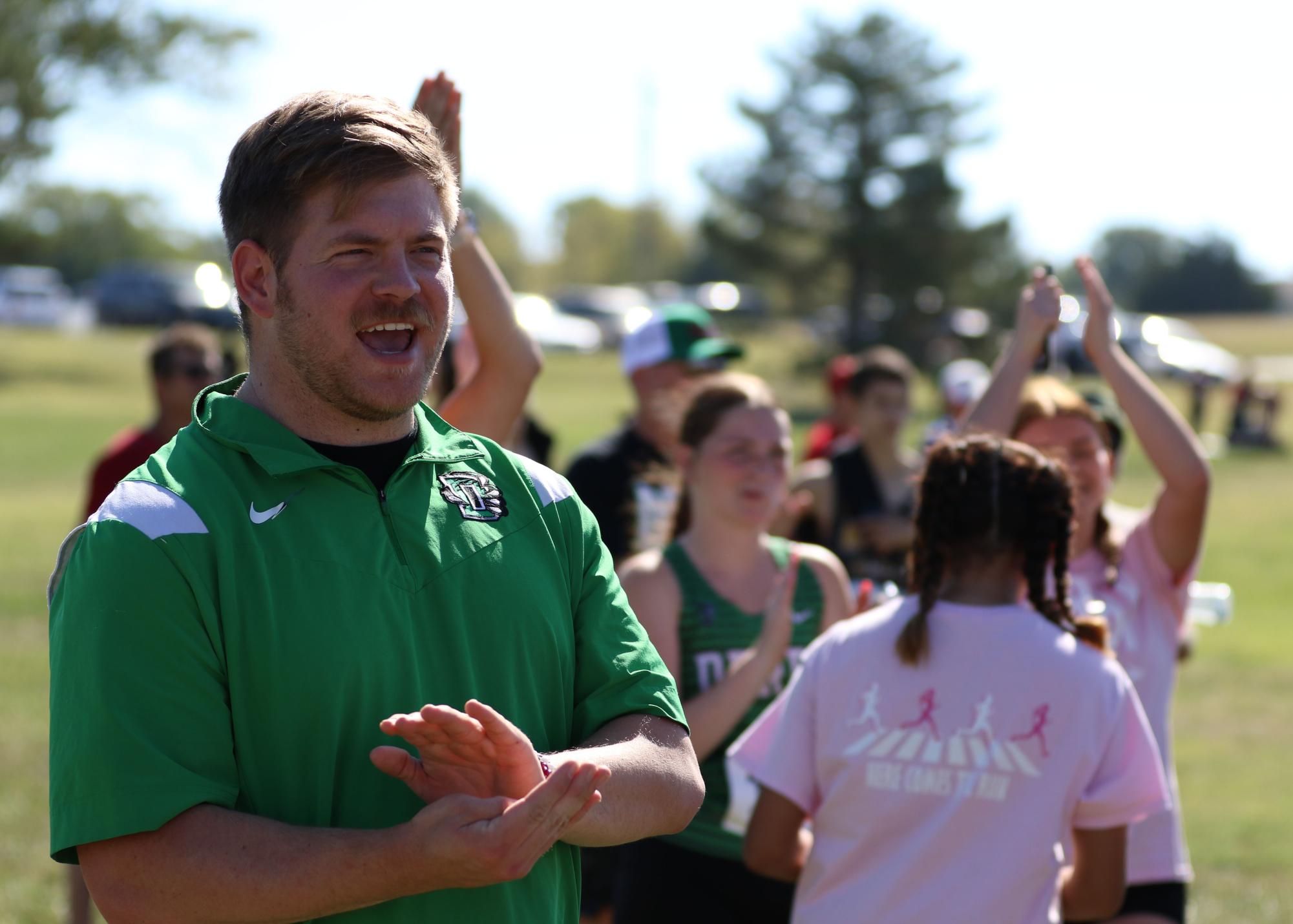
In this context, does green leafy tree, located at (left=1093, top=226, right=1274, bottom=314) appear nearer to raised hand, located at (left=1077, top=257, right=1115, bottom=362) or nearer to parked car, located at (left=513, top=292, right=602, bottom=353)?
parked car, located at (left=513, top=292, right=602, bottom=353)

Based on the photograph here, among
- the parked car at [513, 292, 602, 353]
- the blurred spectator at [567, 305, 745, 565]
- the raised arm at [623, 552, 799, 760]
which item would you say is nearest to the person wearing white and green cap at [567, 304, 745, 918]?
the blurred spectator at [567, 305, 745, 565]

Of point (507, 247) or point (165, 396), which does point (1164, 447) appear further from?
point (507, 247)

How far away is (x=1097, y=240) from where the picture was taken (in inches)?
5079

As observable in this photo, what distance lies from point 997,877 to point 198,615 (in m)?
1.75

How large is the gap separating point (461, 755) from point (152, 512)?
0.54 m

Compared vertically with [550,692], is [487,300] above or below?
above

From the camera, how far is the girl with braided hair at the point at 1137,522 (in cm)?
358

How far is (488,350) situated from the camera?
3285mm

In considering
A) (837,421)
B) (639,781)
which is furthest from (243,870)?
(837,421)

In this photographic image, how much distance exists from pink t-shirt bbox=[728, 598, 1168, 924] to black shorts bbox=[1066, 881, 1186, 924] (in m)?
0.79

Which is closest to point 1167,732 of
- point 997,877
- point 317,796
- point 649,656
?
point 997,877

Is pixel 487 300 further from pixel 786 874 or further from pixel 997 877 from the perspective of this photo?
pixel 997 877

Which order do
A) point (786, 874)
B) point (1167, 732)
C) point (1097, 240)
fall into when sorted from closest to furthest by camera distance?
point (786, 874) < point (1167, 732) < point (1097, 240)

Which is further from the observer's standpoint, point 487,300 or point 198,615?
point 487,300
